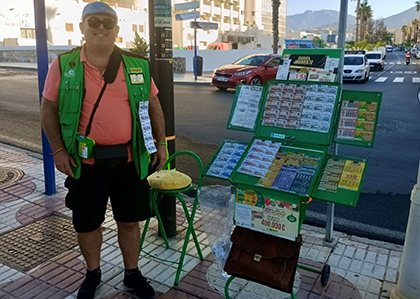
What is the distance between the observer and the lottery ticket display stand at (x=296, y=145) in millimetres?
2385

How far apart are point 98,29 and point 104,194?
1.06 meters

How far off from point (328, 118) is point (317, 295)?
128 cm

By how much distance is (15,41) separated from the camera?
42.3 meters

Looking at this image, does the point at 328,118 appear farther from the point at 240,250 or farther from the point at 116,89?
the point at 116,89

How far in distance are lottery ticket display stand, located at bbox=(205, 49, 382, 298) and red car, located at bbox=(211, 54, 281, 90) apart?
11855mm

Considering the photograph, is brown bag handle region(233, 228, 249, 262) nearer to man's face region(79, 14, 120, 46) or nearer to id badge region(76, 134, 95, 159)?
id badge region(76, 134, 95, 159)

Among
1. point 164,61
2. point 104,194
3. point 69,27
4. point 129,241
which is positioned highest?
point 69,27

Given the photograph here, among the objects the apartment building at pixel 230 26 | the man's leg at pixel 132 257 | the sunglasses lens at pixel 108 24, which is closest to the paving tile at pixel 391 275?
the man's leg at pixel 132 257

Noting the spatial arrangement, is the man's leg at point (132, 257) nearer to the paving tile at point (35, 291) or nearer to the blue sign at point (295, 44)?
the paving tile at point (35, 291)

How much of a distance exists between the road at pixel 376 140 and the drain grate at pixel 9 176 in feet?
5.04

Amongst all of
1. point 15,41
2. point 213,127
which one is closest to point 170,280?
point 213,127

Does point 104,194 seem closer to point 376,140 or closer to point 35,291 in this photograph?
point 35,291

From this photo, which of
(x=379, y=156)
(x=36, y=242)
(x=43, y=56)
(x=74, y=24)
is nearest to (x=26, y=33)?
(x=74, y=24)

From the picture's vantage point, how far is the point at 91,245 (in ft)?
8.87
